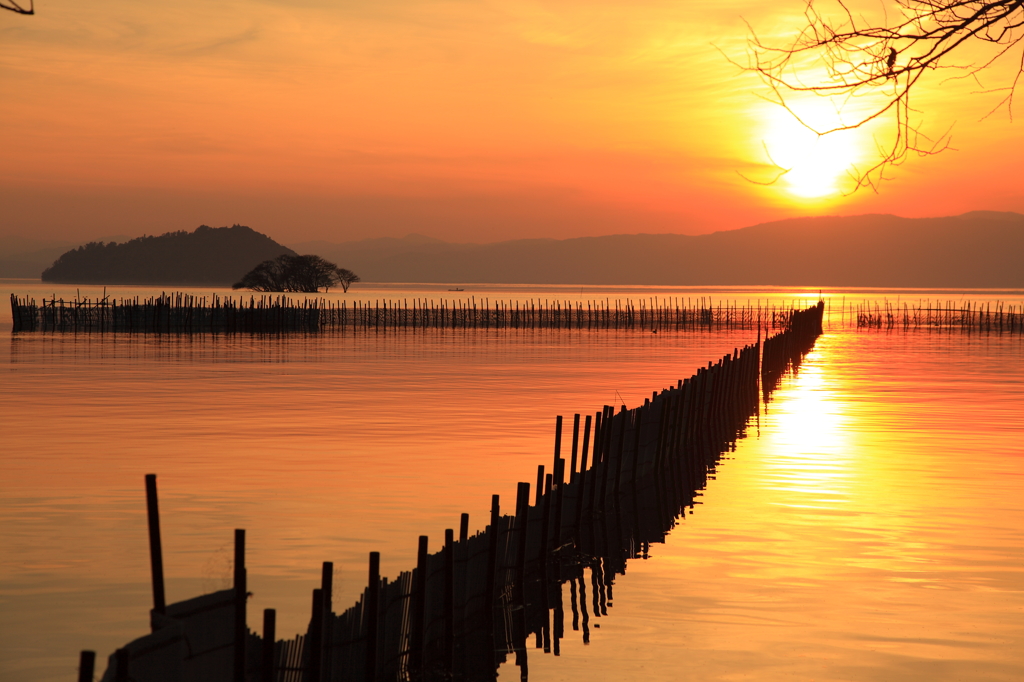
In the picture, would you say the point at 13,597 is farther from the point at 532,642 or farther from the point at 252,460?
the point at 252,460

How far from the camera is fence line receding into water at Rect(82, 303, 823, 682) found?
6410 mm

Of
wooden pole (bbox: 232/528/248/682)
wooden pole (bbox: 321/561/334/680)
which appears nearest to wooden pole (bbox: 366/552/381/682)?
wooden pole (bbox: 321/561/334/680)

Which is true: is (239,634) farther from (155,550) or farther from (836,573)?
(836,573)

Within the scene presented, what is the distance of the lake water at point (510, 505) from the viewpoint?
9930 mm

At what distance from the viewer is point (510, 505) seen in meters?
15.9

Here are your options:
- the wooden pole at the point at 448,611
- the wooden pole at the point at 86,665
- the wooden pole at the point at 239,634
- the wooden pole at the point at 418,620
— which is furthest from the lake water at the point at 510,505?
the wooden pole at the point at 86,665

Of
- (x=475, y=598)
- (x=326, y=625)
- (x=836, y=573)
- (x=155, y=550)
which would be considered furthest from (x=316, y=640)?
(x=836, y=573)

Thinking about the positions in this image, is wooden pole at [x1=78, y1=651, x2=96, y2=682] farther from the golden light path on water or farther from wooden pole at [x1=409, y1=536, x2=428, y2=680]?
the golden light path on water

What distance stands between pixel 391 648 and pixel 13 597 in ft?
16.7

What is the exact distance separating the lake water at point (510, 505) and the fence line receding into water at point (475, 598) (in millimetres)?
452

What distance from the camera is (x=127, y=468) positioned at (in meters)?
18.2

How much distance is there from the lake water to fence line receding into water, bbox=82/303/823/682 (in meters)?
0.45

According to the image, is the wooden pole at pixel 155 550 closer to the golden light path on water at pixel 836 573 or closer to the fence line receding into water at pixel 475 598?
the fence line receding into water at pixel 475 598

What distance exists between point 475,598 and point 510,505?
6.23 metres
